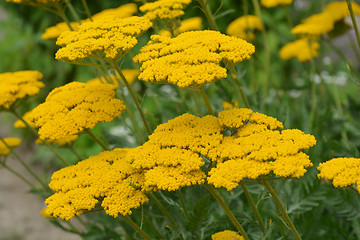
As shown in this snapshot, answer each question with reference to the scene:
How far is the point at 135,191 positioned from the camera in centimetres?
150

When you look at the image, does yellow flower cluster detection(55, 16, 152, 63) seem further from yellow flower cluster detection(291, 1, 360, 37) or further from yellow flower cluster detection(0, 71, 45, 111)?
yellow flower cluster detection(291, 1, 360, 37)

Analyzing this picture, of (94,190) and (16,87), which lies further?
(16,87)

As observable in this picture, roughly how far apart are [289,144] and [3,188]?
15.4 feet

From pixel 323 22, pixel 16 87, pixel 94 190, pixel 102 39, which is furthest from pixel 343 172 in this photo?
pixel 323 22

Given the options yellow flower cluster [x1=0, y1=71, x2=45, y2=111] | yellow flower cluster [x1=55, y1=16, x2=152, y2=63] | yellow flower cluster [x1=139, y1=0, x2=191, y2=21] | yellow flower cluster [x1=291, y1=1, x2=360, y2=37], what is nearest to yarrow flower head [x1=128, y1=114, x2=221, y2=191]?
yellow flower cluster [x1=55, y1=16, x2=152, y2=63]

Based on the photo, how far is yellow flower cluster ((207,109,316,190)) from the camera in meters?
1.30

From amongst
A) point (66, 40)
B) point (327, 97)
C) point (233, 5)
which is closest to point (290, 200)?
point (66, 40)

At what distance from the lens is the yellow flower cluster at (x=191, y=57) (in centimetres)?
141

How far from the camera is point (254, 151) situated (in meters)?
1.37

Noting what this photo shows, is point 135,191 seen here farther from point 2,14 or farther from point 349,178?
point 2,14

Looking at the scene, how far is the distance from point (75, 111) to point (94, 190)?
0.34 metres

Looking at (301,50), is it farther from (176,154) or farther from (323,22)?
(176,154)

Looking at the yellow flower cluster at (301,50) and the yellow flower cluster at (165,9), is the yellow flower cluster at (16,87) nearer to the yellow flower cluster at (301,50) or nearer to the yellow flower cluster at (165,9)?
the yellow flower cluster at (165,9)

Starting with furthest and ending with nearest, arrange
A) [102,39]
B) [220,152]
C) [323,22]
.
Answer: [323,22] < [102,39] < [220,152]
